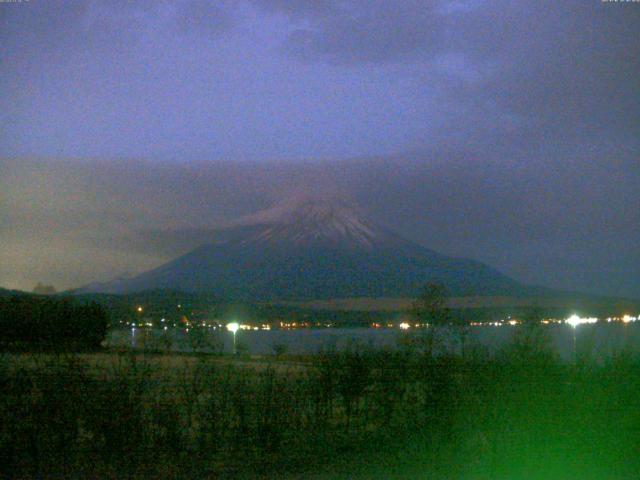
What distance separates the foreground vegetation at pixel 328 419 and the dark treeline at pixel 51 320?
14.2 metres

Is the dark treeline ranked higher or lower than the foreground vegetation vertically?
higher

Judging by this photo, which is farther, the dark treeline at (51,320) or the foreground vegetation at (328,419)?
the dark treeline at (51,320)

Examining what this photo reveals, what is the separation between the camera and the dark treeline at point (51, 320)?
26.7m

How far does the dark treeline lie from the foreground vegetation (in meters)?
14.2

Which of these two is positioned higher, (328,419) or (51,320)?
(51,320)

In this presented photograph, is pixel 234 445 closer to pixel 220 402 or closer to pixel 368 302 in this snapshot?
pixel 220 402

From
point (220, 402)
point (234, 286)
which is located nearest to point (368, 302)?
point (234, 286)

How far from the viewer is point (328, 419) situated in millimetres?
11773

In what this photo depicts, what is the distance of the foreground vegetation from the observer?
32.7 ft

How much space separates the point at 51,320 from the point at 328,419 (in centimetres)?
2169

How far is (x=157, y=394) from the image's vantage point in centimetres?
1057

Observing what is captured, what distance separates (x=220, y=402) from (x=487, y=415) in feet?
12.8

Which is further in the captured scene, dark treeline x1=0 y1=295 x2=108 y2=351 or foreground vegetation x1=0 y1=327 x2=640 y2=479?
dark treeline x1=0 y1=295 x2=108 y2=351

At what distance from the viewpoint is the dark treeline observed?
26.7 meters
